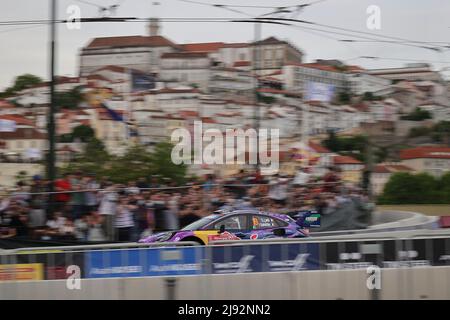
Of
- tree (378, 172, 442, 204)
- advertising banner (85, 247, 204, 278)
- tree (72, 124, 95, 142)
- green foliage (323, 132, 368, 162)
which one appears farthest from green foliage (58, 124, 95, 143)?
advertising banner (85, 247, 204, 278)

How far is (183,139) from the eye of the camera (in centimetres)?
6894

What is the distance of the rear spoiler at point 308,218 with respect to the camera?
16.3 metres

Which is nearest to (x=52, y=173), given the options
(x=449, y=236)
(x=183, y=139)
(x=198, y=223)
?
(x=198, y=223)

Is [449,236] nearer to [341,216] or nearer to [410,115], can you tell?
[341,216]

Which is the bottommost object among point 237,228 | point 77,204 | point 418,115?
point 237,228

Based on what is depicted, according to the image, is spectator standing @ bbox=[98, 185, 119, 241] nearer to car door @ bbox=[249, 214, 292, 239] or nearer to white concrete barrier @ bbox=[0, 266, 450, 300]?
car door @ bbox=[249, 214, 292, 239]

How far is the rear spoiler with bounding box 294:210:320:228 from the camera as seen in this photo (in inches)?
642

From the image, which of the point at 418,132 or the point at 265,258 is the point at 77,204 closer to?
the point at 265,258

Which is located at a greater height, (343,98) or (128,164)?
(343,98)

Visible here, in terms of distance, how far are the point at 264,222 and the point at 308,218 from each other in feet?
5.97

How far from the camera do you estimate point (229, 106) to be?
103 meters

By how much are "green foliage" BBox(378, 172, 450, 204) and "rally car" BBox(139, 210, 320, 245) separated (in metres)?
22.6

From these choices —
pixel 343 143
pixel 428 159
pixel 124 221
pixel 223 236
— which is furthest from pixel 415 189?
pixel 124 221
